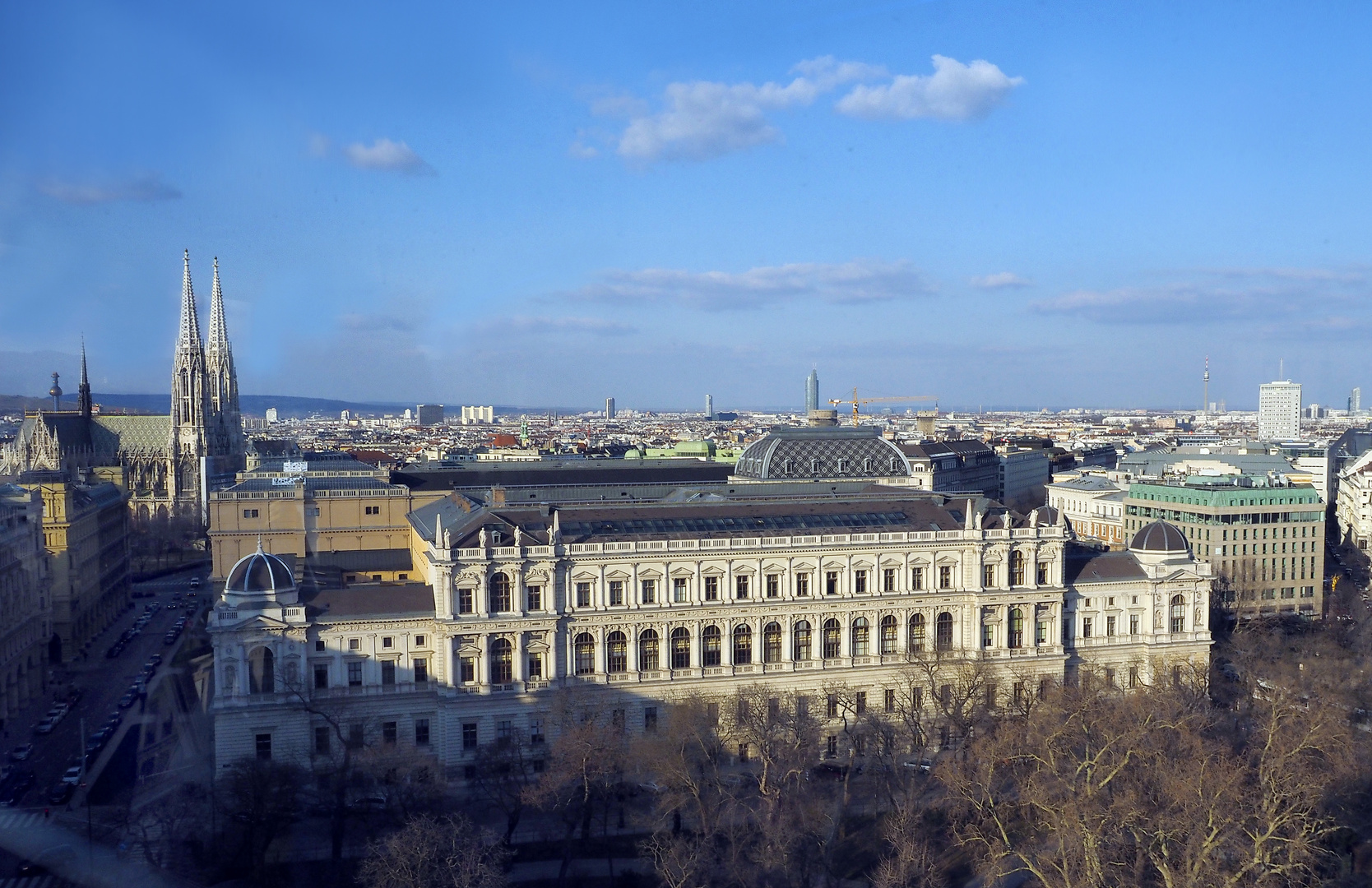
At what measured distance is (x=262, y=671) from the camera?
72125 mm

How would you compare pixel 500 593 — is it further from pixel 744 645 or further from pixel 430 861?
pixel 430 861

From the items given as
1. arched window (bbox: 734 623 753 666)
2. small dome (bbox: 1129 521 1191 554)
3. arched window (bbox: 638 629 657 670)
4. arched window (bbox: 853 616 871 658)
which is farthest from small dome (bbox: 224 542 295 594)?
small dome (bbox: 1129 521 1191 554)

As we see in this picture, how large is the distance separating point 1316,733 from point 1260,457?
351ft

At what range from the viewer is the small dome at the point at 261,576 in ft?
236

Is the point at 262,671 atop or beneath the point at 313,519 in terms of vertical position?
beneath

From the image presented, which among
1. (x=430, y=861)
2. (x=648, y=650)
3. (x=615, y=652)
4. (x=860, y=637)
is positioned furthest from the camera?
(x=860, y=637)

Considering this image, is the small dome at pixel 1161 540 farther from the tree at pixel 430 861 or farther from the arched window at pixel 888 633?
the tree at pixel 430 861

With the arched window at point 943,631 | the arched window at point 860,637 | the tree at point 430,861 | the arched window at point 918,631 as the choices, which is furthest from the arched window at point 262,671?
the arched window at point 943,631

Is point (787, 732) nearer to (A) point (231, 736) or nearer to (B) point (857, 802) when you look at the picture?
(B) point (857, 802)

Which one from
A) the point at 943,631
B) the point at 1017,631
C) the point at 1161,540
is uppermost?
the point at 1161,540

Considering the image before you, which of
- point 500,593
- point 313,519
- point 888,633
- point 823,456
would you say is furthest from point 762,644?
point 313,519

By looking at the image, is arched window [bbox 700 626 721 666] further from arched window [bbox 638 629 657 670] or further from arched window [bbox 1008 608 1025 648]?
arched window [bbox 1008 608 1025 648]

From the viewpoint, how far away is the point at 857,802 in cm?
6944

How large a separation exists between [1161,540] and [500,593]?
50.6 metres
